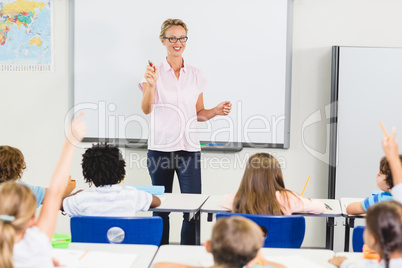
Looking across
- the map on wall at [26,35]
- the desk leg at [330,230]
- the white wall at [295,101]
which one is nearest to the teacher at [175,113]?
the white wall at [295,101]

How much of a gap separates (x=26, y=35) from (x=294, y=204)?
127 inches

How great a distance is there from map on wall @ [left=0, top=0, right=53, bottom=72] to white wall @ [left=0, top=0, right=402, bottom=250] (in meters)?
0.08

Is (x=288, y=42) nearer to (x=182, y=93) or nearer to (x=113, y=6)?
(x=182, y=93)

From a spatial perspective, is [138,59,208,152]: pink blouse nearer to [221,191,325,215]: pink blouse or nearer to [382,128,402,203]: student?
[221,191,325,215]: pink blouse

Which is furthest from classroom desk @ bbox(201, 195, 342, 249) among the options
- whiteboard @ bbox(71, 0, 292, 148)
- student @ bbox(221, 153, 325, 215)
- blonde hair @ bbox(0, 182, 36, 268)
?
blonde hair @ bbox(0, 182, 36, 268)

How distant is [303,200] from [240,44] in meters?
2.04

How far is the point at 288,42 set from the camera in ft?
14.5

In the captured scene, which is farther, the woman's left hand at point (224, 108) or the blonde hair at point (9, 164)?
the woman's left hand at point (224, 108)

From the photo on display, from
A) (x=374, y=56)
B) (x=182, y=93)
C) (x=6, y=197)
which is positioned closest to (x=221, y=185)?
(x=182, y=93)

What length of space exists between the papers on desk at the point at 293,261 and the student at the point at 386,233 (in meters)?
0.32

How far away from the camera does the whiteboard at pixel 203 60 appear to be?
4469 mm

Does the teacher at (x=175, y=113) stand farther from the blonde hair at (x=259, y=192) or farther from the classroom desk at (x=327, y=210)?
the blonde hair at (x=259, y=192)

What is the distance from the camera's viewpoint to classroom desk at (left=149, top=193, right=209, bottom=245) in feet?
9.81

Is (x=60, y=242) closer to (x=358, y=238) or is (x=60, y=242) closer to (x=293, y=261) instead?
(x=293, y=261)
